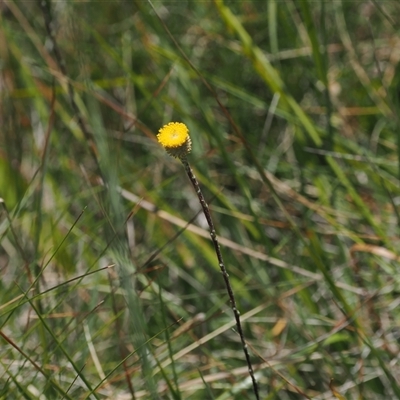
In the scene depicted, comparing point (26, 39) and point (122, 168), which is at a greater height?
point (26, 39)

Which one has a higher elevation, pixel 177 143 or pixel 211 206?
pixel 177 143

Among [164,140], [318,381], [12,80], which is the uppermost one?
[164,140]

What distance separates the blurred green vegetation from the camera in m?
1.03

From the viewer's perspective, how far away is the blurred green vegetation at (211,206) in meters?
1.03

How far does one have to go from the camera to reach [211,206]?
1.33 m

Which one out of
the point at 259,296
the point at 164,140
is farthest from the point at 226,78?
the point at 164,140

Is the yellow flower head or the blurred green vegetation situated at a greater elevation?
the yellow flower head

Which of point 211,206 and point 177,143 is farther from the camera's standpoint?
point 211,206

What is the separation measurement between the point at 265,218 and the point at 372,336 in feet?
1.16

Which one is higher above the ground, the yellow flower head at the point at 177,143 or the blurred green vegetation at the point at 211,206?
the yellow flower head at the point at 177,143

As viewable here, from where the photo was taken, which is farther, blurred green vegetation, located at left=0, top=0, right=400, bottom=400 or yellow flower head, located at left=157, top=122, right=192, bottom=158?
blurred green vegetation, located at left=0, top=0, right=400, bottom=400

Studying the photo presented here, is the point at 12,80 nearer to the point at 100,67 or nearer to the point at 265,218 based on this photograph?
the point at 100,67

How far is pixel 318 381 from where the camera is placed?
1.10 m

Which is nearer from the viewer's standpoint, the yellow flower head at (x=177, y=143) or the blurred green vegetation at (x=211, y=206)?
the yellow flower head at (x=177, y=143)
